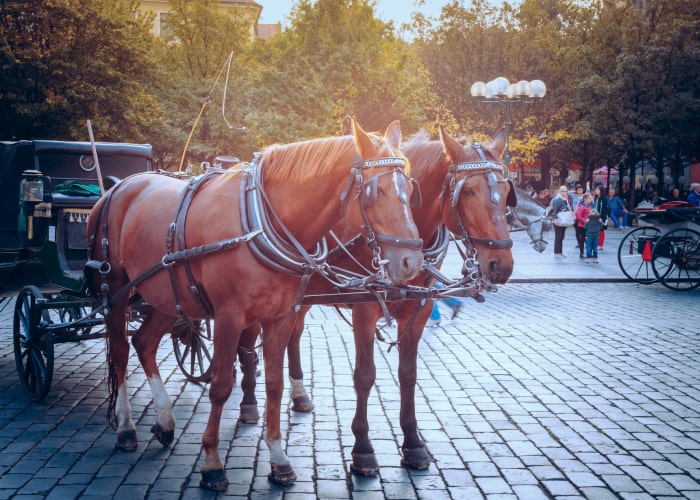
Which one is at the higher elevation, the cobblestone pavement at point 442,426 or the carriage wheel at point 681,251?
the carriage wheel at point 681,251

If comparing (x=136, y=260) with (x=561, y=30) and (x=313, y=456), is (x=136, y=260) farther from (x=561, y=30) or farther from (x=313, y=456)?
(x=561, y=30)

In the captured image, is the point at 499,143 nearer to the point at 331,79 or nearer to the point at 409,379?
the point at 409,379

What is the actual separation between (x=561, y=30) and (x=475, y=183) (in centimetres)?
3445

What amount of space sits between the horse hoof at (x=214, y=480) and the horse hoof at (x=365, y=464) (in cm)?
79

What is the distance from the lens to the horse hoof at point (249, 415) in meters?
5.37

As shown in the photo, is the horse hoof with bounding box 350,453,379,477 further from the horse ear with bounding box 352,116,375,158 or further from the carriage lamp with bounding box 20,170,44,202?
the carriage lamp with bounding box 20,170,44,202

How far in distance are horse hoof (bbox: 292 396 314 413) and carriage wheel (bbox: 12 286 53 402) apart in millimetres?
1925

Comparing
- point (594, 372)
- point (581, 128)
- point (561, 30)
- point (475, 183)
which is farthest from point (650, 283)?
point (561, 30)

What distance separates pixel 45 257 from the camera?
6.32 meters

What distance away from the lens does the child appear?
16.6 metres

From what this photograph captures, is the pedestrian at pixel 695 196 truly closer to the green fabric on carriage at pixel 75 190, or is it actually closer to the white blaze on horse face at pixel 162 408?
the green fabric on carriage at pixel 75 190

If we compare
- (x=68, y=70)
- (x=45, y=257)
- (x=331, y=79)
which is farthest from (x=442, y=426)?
(x=331, y=79)

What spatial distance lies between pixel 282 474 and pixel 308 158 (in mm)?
1849

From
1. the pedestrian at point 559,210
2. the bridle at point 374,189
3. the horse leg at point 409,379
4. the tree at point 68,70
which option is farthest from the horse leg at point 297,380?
the tree at point 68,70
